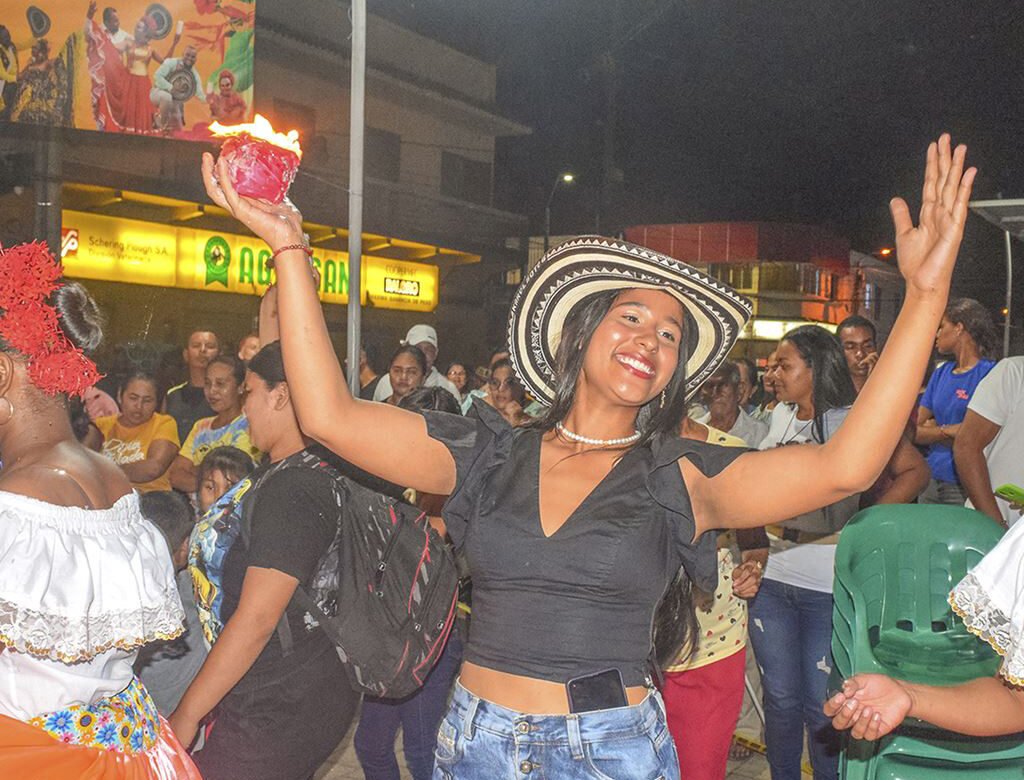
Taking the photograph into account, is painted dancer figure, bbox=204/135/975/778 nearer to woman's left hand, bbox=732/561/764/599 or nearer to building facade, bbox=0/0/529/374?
woman's left hand, bbox=732/561/764/599

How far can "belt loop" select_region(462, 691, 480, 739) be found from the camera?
2295 mm

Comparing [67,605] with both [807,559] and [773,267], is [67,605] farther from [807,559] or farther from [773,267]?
[773,267]

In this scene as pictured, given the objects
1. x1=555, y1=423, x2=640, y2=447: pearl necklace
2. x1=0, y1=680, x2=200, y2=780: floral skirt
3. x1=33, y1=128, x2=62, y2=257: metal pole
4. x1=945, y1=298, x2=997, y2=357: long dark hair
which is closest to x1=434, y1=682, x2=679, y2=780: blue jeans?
x1=555, y1=423, x2=640, y2=447: pearl necklace

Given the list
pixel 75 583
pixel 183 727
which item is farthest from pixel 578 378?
pixel 183 727

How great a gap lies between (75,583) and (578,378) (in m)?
1.31

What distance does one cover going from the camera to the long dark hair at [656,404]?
103 inches

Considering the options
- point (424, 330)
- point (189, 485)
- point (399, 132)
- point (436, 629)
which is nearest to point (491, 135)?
point (399, 132)

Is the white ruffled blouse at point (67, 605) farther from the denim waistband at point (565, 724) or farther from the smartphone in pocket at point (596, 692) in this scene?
the smartphone in pocket at point (596, 692)

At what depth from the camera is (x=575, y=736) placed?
2.20 metres

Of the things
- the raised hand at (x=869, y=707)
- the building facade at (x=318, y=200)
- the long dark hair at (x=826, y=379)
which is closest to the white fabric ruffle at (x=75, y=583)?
the raised hand at (x=869, y=707)

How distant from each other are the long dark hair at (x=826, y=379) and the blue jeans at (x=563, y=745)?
99.9 inches

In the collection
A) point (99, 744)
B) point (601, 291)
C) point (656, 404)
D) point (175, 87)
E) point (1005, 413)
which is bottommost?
point (99, 744)

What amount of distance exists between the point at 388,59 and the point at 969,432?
51.9ft

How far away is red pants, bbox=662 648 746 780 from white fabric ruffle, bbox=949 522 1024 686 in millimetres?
1785
